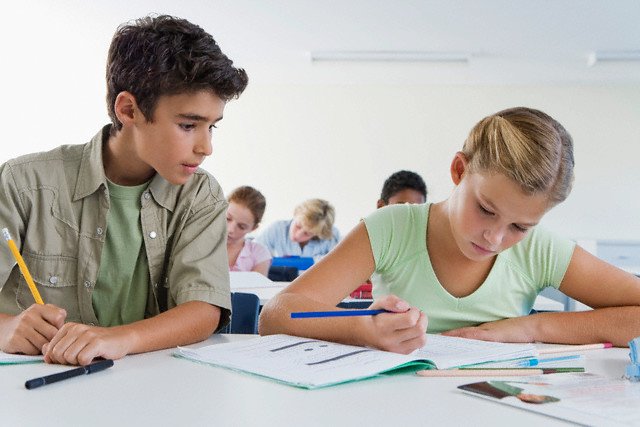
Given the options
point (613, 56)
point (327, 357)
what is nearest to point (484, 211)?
point (327, 357)

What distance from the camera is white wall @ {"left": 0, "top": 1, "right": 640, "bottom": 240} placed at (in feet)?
25.8

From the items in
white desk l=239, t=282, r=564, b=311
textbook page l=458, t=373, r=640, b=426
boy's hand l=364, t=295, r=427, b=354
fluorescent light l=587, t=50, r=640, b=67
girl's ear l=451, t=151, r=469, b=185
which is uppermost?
fluorescent light l=587, t=50, r=640, b=67

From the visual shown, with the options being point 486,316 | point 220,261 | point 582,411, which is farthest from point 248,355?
point 486,316

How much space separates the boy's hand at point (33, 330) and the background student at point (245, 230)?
9.54ft

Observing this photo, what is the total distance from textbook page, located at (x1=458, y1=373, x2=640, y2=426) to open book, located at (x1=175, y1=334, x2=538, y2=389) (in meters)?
0.12

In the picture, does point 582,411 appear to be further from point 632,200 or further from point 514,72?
point 632,200

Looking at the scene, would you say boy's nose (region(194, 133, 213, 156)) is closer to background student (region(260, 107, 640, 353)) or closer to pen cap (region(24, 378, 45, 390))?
background student (region(260, 107, 640, 353))

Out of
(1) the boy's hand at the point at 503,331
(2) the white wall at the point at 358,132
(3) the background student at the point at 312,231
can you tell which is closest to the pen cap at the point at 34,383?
(1) the boy's hand at the point at 503,331

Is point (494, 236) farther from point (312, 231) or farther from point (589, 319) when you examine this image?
point (312, 231)

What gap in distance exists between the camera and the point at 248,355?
3.63 ft

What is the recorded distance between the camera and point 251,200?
4266mm

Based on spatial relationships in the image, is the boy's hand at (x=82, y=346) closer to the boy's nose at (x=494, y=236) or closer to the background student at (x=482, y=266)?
the background student at (x=482, y=266)

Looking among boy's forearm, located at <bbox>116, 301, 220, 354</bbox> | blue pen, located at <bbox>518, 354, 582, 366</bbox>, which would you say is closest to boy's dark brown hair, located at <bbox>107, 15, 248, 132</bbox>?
boy's forearm, located at <bbox>116, 301, 220, 354</bbox>

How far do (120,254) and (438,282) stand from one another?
0.66 meters
